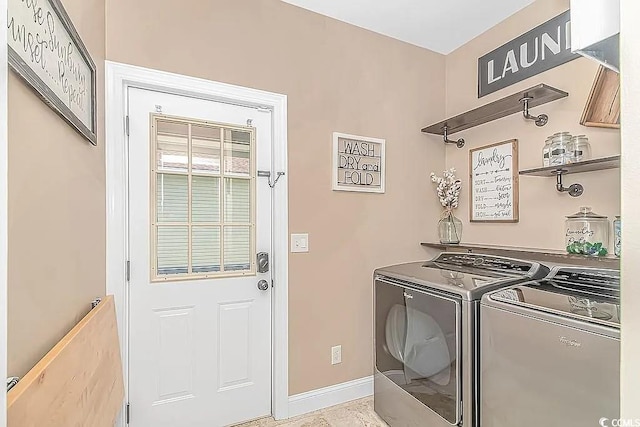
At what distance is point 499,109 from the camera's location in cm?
230

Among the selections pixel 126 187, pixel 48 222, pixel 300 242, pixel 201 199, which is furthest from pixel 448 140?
pixel 48 222

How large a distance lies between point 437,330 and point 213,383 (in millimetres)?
1322

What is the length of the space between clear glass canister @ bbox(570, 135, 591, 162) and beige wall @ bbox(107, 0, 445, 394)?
1.02m

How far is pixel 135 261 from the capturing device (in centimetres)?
186

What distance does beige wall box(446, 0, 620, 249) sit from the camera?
1898 mm

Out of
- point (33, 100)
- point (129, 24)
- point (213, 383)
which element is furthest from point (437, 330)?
point (129, 24)

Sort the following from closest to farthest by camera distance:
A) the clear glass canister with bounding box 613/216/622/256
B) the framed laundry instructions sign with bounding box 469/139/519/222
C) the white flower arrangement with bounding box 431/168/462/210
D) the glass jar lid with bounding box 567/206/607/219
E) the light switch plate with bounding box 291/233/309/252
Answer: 1. the clear glass canister with bounding box 613/216/622/256
2. the glass jar lid with bounding box 567/206/607/219
3. the light switch plate with bounding box 291/233/309/252
4. the framed laundry instructions sign with bounding box 469/139/519/222
5. the white flower arrangement with bounding box 431/168/462/210

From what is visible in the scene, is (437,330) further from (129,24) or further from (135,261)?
(129,24)

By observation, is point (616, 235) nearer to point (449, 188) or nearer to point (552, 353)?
point (552, 353)

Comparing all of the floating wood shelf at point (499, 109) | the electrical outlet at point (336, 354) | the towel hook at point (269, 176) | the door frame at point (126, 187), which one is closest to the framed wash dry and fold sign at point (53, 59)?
the door frame at point (126, 187)

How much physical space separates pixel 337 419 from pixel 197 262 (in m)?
1.31

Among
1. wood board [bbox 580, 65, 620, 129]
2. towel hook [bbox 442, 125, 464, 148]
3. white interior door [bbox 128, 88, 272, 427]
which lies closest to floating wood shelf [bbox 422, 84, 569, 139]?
towel hook [bbox 442, 125, 464, 148]

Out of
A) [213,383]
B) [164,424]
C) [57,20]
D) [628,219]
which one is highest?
[57,20]

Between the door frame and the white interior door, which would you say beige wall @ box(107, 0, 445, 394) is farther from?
the white interior door
